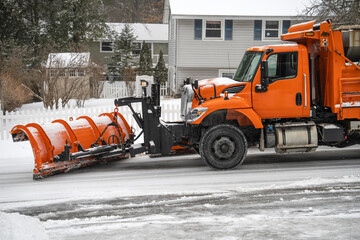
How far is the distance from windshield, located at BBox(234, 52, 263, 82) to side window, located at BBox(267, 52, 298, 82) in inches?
11.1

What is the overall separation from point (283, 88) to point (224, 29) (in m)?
17.8

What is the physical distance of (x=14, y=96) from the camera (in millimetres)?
18766

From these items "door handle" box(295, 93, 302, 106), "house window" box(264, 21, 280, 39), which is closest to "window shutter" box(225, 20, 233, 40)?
"house window" box(264, 21, 280, 39)

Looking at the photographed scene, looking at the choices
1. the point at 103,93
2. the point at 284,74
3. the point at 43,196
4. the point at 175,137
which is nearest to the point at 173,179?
the point at 175,137

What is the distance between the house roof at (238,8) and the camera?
82.1 feet

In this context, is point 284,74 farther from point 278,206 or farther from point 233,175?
point 278,206

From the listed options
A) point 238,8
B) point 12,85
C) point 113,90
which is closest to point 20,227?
point 12,85

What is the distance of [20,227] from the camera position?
5793 mm

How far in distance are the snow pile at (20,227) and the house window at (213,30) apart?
21157mm

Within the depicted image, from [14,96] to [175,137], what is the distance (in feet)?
39.9

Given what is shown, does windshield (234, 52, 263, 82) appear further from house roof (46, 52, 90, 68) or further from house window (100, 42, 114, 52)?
house window (100, 42, 114, 52)

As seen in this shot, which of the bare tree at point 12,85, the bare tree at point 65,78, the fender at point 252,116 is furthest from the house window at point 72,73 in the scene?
the fender at point 252,116

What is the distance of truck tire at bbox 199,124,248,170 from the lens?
8.76 m

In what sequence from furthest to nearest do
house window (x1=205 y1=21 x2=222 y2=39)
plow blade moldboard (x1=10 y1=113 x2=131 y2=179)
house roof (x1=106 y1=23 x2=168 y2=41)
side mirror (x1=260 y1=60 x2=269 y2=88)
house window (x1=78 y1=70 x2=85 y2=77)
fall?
house roof (x1=106 y1=23 x2=168 y2=41) → house window (x1=205 y1=21 x2=222 y2=39) → house window (x1=78 y1=70 x2=85 y2=77) → side mirror (x1=260 y1=60 x2=269 y2=88) → plow blade moldboard (x1=10 y1=113 x2=131 y2=179)
